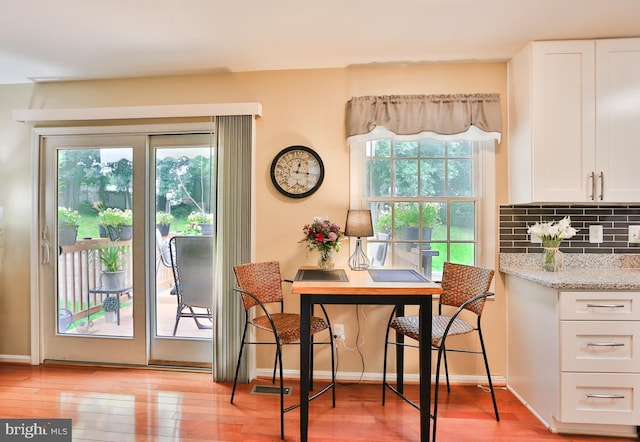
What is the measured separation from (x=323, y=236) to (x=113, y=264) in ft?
6.28

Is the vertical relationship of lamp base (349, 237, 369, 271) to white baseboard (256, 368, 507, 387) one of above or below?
above

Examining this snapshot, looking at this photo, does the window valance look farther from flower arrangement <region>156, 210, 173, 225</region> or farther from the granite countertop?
flower arrangement <region>156, 210, 173, 225</region>

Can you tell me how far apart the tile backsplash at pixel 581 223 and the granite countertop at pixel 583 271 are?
0.17ft

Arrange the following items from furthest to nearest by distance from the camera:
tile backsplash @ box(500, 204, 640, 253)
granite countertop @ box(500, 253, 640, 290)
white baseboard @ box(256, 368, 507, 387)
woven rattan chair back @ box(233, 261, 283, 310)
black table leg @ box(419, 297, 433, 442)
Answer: white baseboard @ box(256, 368, 507, 387), tile backsplash @ box(500, 204, 640, 253), woven rattan chair back @ box(233, 261, 283, 310), granite countertop @ box(500, 253, 640, 290), black table leg @ box(419, 297, 433, 442)

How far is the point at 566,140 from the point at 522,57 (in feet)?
2.24

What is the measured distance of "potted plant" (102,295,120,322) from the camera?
281cm

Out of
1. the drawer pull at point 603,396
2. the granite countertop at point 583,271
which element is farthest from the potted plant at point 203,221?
the drawer pull at point 603,396

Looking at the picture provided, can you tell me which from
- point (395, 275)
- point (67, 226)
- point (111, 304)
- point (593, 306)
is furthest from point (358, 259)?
point (67, 226)

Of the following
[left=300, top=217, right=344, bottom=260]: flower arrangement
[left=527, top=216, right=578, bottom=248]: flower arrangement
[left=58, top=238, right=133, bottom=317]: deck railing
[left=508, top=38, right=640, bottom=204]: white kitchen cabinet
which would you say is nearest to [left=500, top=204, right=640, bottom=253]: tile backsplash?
[left=527, top=216, right=578, bottom=248]: flower arrangement

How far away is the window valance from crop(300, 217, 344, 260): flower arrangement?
0.74 m

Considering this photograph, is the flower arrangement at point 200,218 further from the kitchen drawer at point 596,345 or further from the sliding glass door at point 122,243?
the kitchen drawer at point 596,345

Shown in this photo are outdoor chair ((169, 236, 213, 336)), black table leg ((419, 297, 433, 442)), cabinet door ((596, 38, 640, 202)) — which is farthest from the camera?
outdoor chair ((169, 236, 213, 336))

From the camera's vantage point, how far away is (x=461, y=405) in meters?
2.23

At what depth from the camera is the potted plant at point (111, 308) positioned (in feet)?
9.22
